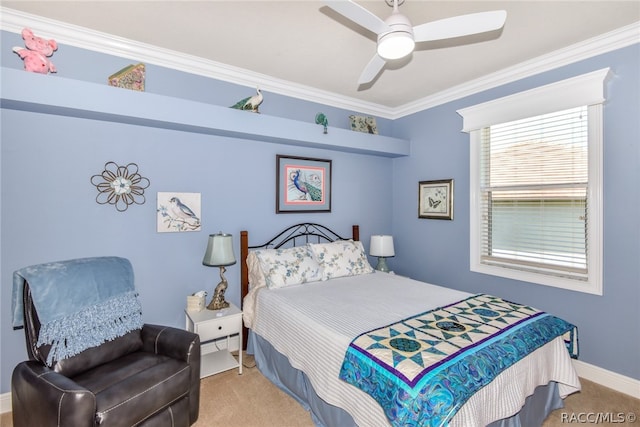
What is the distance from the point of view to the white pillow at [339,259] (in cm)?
333

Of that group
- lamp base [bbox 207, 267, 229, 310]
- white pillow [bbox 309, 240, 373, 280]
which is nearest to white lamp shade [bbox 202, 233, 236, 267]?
lamp base [bbox 207, 267, 229, 310]

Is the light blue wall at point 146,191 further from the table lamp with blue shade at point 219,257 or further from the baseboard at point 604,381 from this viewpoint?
the table lamp with blue shade at point 219,257

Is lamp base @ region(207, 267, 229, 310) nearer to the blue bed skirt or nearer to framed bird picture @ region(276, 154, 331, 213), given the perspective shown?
the blue bed skirt

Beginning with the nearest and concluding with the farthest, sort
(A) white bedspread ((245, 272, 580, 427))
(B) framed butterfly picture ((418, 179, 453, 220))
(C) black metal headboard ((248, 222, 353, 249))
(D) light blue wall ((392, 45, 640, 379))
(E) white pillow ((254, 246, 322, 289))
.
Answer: (A) white bedspread ((245, 272, 580, 427)) → (D) light blue wall ((392, 45, 640, 379)) → (E) white pillow ((254, 246, 322, 289)) → (C) black metal headboard ((248, 222, 353, 249)) → (B) framed butterfly picture ((418, 179, 453, 220))

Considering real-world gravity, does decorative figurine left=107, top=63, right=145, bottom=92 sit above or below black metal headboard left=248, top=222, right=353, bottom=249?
above

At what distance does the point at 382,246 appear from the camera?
3.89m

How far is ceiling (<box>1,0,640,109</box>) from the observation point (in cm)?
212

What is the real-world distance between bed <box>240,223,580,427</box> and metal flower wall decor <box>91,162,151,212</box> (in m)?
1.03

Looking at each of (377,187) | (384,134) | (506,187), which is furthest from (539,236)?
(384,134)

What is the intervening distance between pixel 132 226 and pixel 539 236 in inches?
148

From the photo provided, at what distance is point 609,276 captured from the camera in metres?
2.54

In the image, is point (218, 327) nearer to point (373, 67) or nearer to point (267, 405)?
point (267, 405)

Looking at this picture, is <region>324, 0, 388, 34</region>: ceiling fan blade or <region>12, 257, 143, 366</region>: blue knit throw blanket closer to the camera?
<region>324, 0, 388, 34</region>: ceiling fan blade

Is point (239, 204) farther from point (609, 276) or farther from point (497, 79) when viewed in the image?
point (609, 276)
